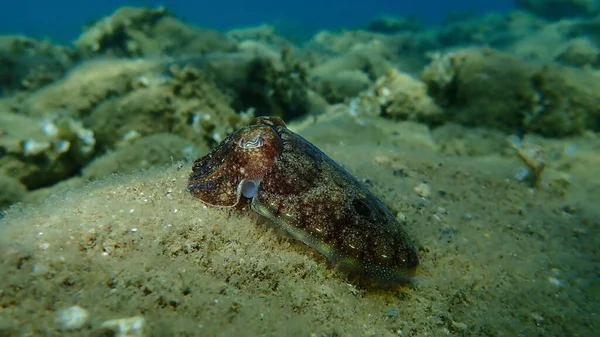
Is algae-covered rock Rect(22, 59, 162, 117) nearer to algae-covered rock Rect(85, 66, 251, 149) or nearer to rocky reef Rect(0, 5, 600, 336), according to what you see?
rocky reef Rect(0, 5, 600, 336)

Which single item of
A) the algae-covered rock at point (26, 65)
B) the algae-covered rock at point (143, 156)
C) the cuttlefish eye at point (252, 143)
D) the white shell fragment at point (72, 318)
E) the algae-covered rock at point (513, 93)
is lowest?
the algae-covered rock at point (513, 93)

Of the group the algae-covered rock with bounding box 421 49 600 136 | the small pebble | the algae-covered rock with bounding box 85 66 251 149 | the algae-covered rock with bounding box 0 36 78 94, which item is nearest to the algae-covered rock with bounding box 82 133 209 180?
the algae-covered rock with bounding box 85 66 251 149

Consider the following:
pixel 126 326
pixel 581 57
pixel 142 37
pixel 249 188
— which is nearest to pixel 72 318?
pixel 126 326

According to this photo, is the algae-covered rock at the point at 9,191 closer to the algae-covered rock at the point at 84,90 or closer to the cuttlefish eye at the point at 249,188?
the algae-covered rock at the point at 84,90

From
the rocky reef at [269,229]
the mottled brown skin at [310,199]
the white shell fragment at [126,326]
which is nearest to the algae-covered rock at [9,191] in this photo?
the rocky reef at [269,229]

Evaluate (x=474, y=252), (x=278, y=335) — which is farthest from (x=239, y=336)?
(x=474, y=252)

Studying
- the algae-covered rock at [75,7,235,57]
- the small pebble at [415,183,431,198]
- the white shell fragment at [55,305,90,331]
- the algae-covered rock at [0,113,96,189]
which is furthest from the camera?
the algae-covered rock at [75,7,235,57]

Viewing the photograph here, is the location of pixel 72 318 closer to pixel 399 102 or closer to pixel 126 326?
pixel 126 326

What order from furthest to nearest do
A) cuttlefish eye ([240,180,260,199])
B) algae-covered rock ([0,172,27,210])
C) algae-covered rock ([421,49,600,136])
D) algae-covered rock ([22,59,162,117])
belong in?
algae-covered rock ([22,59,162,117]), algae-covered rock ([421,49,600,136]), algae-covered rock ([0,172,27,210]), cuttlefish eye ([240,180,260,199])
